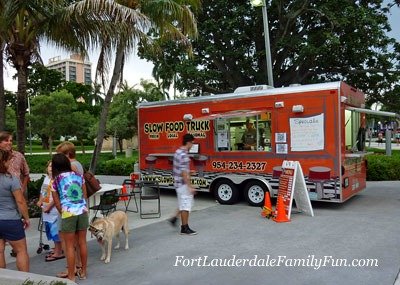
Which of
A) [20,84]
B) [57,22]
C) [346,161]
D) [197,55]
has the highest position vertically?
[197,55]

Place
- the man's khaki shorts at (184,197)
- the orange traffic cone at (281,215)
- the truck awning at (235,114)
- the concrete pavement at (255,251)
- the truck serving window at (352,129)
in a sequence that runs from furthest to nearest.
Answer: the truck awning at (235,114), the truck serving window at (352,129), the orange traffic cone at (281,215), the man's khaki shorts at (184,197), the concrete pavement at (255,251)

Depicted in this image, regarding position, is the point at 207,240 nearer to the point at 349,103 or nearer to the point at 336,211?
the point at 336,211

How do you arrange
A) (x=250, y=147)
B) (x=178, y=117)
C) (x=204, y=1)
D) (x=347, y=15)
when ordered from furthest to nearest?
(x=204, y=1) < (x=347, y=15) < (x=178, y=117) < (x=250, y=147)

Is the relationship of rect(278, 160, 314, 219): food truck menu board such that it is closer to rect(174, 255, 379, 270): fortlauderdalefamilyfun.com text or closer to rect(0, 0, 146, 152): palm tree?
rect(174, 255, 379, 270): fortlauderdalefamilyfun.com text

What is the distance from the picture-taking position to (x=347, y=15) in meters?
16.0

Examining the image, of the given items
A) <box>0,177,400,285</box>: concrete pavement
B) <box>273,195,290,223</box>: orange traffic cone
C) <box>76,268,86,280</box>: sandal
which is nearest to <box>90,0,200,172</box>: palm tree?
<box>0,177,400,285</box>: concrete pavement

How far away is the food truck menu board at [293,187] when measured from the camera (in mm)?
8516

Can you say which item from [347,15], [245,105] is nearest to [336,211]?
[245,105]

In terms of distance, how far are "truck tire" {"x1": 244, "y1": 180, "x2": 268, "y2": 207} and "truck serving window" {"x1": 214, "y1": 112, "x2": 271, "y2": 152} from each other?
0.83m

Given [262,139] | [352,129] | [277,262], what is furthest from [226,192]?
[277,262]

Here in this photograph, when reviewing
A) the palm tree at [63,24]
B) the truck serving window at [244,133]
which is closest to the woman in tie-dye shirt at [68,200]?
the palm tree at [63,24]

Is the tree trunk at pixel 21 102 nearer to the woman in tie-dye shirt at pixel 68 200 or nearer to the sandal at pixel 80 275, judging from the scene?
the sandal at pixel 80 275

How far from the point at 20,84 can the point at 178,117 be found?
3895 millimetres

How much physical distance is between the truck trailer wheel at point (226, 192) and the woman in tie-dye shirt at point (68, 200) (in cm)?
594
